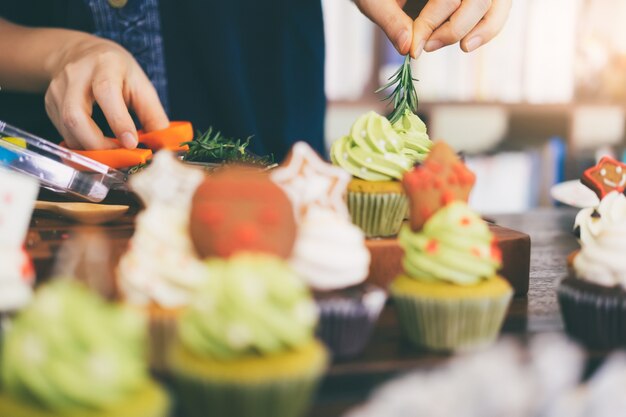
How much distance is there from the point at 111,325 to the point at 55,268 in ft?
1.43

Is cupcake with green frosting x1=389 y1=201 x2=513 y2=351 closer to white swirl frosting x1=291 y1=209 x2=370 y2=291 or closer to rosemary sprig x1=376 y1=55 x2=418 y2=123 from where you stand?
white swirl frosting x1=291 y1=209 x2=370 y2=291

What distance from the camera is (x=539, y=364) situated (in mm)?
739

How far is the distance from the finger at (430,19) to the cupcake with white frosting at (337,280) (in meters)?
0.65

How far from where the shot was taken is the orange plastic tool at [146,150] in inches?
63.9

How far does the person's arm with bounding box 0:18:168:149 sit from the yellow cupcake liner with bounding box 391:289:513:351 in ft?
2.93

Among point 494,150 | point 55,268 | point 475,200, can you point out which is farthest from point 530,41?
point 55,268

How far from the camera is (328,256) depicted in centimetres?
97

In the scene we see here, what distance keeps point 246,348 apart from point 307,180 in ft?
1.19

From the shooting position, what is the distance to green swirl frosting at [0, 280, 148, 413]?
638 millimetres

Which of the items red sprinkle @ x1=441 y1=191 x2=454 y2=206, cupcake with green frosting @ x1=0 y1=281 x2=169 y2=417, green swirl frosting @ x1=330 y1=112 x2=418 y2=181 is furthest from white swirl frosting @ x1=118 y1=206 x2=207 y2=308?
green swirl frosting @ x1=330 y1=112 x2=418 y2=181

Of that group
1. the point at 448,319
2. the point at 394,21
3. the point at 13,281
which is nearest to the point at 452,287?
the point at 448,319

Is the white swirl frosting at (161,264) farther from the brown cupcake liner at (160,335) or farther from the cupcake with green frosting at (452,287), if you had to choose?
the cupcake with green frosting at (452,287)

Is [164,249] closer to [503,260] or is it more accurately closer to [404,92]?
[503,260]

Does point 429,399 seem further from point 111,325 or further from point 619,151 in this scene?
point 619,151
